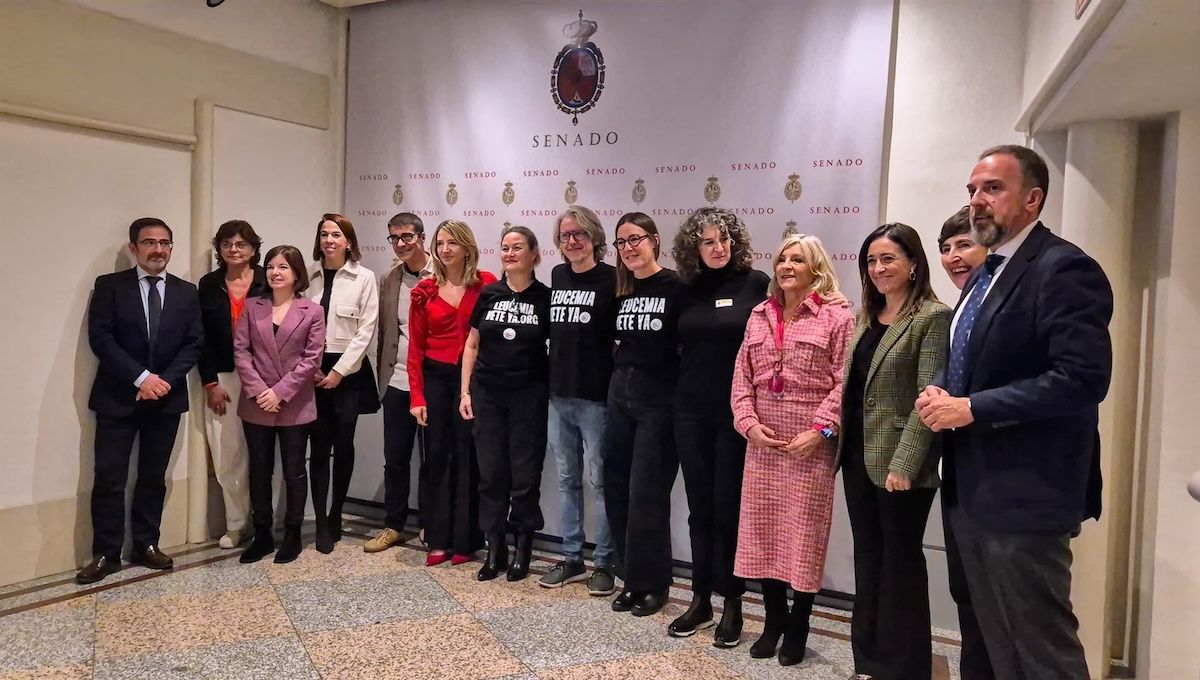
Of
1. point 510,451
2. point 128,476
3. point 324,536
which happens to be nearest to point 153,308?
point 128,476

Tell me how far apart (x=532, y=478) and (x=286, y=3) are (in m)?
3.03

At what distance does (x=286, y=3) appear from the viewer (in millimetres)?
4547

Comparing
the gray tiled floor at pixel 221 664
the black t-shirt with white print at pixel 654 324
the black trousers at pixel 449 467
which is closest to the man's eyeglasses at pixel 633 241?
the black t-shirt with white print at pixel 654 324

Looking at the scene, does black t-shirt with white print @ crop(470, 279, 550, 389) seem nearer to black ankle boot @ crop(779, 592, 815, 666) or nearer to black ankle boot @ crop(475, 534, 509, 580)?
black ankle boot @ crop(475, 534, 509, 580)

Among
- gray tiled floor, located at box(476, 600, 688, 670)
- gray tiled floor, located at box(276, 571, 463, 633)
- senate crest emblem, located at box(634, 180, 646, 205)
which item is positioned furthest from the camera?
senate crest emblem, located at box(634, 180, 646, 205)

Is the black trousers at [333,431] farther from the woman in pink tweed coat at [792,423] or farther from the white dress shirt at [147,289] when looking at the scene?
the woman in pink tweed coat at [792,423]

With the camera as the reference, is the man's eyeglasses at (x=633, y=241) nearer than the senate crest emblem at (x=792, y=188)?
Yes

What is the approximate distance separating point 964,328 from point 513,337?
1.96 meters

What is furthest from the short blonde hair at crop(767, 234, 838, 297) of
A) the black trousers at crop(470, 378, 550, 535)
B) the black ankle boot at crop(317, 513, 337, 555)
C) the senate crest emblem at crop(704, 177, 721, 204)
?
the black ankle boot at crop(317, 513, 337, 555)

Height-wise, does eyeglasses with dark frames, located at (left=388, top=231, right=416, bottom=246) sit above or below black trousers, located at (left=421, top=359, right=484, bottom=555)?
above

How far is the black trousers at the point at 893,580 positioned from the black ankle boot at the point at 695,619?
68 centimetres

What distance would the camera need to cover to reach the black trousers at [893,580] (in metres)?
2.43

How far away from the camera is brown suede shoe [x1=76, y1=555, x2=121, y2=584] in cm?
350

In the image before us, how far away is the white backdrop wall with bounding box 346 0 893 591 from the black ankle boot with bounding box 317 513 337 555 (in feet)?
2.44
